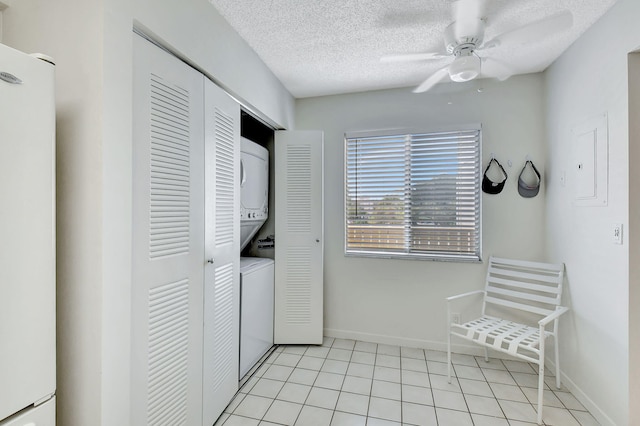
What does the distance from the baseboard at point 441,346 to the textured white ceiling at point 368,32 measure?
230 centimetres

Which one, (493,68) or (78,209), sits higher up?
(493,68)

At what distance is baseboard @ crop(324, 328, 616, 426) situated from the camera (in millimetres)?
1898

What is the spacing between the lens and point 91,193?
1042 millimetres

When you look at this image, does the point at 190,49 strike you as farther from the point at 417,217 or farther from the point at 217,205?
the point at 417,217

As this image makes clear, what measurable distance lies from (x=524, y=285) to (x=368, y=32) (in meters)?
2.21

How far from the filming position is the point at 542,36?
157 cm

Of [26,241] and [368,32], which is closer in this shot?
[26,241]

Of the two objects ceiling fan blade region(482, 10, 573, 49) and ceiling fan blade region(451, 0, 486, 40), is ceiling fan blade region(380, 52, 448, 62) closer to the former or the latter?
ceiling fan blade region(451, 0, 486, 40)

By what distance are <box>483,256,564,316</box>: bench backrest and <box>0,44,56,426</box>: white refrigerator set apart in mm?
2759

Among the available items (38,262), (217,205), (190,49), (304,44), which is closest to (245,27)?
(304,44)

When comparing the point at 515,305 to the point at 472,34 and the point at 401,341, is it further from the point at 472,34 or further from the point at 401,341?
the point at 472,34

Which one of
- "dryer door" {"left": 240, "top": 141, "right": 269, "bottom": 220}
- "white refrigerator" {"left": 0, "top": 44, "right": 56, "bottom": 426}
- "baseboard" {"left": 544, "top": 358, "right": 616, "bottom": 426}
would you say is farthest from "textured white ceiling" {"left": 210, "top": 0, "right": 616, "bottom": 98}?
"baseboard" {"left": 544, "top": 358, "right": 616, "bottom": 426}

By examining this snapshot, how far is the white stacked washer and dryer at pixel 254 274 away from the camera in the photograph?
221 centimetres

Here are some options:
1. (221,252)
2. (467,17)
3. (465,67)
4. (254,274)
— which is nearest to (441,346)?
(254,274)
